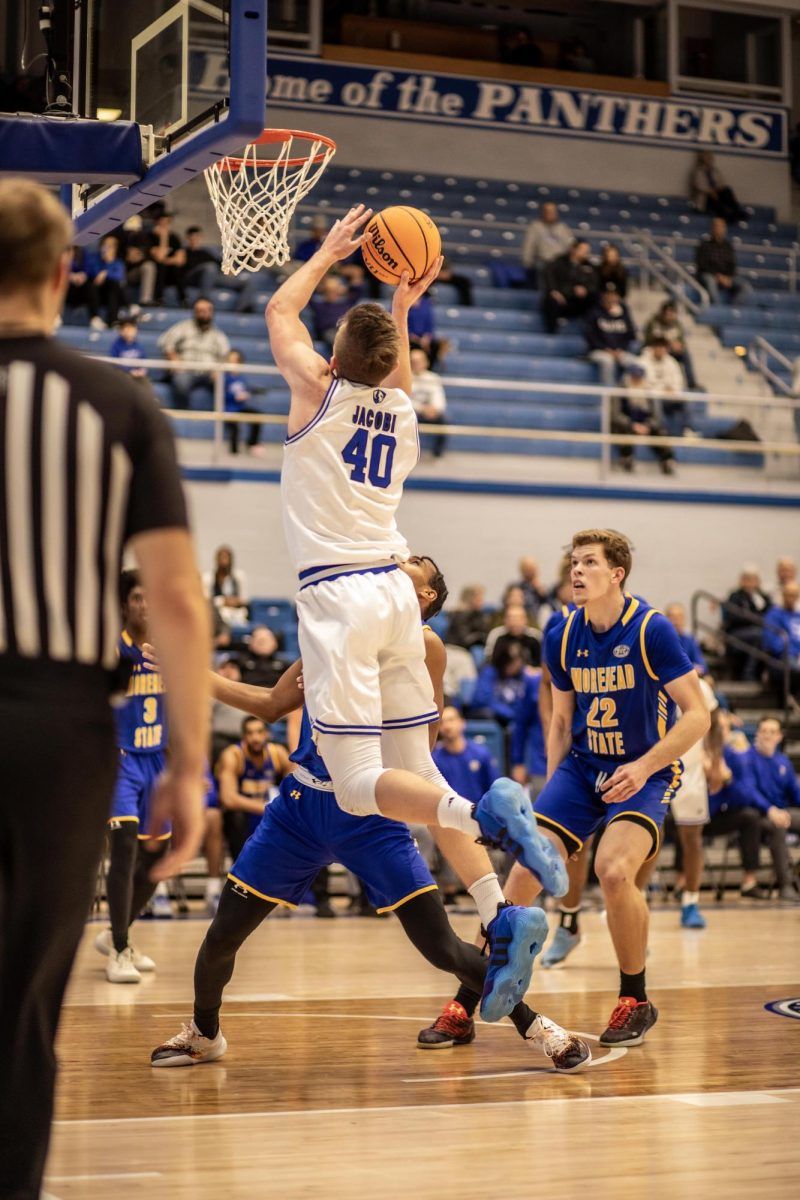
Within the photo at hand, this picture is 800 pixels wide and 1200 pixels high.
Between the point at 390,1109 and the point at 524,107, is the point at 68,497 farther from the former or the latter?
the point at 524,107

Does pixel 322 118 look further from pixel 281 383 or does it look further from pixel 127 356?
pixel 127 356

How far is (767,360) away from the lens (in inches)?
822

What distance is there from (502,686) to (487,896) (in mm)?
8298

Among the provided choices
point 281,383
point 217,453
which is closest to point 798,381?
point 281,383

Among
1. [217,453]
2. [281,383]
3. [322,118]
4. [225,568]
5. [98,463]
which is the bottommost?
[98,463]

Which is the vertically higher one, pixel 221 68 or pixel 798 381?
pixel 798 381

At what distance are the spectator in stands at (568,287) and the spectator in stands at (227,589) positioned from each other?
6.91 metres

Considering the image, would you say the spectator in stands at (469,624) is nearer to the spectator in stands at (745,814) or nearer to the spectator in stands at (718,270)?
the spectator in stands at (745,814)

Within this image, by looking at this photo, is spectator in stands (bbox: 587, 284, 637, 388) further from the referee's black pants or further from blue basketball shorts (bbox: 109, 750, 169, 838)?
the referee's black pants

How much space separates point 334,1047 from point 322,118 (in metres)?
18.1

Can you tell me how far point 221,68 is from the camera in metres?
6.48

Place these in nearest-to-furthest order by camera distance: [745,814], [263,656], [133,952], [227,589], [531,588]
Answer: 1. [133,952]
2. [263,656]
3. [745,814]
4. [227,589]
5. [531,588]

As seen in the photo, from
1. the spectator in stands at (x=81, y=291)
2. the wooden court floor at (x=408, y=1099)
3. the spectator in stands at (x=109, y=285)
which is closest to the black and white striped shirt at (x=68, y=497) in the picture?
the wooden court floor at (x=408, y=1099)

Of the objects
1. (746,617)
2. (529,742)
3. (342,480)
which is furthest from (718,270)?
(342,480)
